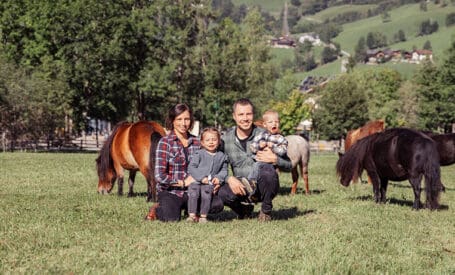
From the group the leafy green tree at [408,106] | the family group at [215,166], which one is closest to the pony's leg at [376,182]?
the family group at [215,166]

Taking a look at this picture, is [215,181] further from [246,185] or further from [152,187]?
[152,187]

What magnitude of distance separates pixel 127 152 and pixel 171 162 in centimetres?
397

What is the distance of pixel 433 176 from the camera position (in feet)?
35.8

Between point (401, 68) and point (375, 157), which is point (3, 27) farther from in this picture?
point (401, 68)

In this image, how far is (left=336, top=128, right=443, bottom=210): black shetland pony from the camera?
11.0 metres

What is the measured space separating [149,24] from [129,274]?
42.1 m

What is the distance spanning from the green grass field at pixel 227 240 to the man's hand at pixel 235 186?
462 millimetres

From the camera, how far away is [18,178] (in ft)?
58.1

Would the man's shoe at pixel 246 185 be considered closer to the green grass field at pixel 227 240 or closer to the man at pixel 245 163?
the man at pixel 245 163

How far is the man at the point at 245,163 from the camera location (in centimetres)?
848

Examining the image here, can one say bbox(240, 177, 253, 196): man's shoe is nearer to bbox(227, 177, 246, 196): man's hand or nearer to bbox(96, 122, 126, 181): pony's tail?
bbox(227, 177, 246, 196): man's hand

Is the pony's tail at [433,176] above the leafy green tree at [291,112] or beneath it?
beneath

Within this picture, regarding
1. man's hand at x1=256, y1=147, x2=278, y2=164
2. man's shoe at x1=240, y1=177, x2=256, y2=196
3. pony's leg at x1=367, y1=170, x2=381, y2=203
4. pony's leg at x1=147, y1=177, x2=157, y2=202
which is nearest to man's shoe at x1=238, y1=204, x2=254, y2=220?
man's shoe at x1=240, y1=177, x2=256, y2=196

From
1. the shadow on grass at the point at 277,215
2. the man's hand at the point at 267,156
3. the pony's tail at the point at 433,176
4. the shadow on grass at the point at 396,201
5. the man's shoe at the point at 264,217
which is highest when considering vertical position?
the man's hand at the point at 267,156
